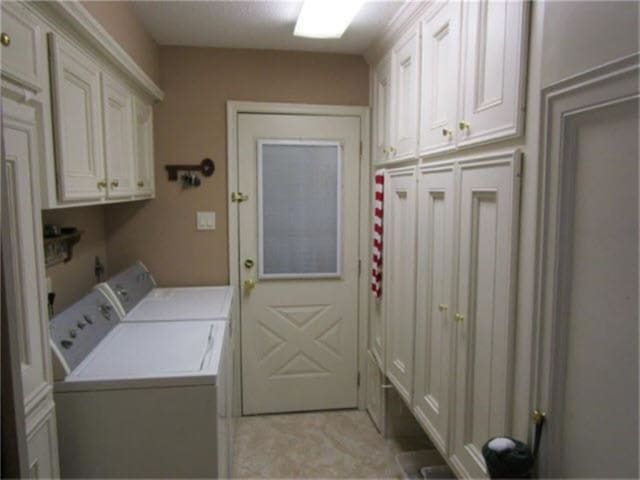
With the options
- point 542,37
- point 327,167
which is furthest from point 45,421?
point 327,167

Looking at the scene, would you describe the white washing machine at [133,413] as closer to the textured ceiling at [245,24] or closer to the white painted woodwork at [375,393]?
the white painted woodwork at [375,393]

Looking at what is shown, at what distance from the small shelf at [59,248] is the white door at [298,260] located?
108cm

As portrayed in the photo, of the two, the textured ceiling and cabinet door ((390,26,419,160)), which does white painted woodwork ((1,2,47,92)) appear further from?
cabinet door ((390,26,419,160))

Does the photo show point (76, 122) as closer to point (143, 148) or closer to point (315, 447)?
point (143, 148)

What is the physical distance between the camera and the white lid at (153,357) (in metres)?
1.55

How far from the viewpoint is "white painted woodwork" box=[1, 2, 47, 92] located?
1067 mm

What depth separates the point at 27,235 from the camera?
3.74 feet

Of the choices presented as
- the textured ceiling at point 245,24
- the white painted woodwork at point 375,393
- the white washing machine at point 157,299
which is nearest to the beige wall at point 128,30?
the textured ceiling at point 245,24

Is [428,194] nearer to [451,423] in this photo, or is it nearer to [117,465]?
[451,423]

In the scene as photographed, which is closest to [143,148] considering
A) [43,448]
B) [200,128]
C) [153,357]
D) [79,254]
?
[200,128]

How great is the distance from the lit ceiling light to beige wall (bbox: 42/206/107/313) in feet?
4.91

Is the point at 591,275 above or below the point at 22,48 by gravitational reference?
below

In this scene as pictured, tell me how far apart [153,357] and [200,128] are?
1.70 m

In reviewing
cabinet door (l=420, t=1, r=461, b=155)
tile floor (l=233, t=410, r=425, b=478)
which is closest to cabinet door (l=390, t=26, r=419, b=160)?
cabinet door (l=420, t=1, r=461, b=155)
